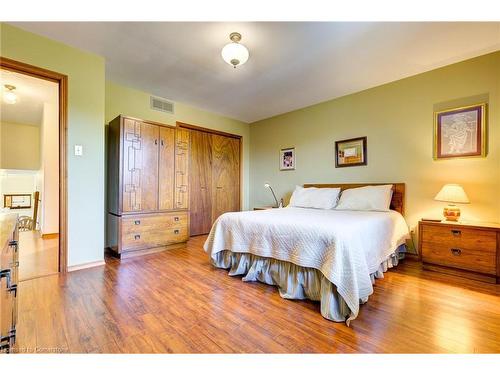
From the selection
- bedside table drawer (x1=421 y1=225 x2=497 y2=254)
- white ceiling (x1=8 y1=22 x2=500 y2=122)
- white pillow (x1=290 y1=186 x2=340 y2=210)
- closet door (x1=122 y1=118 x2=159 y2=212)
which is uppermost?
white ceiling (x1=8 y1=22 x2=500 y2=122)

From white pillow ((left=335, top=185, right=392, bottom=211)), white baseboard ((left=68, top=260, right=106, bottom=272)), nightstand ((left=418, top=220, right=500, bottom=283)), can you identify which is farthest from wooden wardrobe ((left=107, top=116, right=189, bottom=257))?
nightstand ((left=418, top=220, right=500, bottom=283))

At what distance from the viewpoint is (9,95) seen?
3.62 m

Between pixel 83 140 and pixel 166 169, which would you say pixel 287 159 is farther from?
pixel 83 140

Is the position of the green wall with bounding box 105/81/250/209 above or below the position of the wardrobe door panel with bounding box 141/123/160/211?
above

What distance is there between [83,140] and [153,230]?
139 centimetres

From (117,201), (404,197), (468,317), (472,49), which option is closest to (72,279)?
(117,201)

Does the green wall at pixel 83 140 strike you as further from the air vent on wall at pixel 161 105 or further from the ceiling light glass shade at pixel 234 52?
the ceiling light glass shade at pixel 234 52

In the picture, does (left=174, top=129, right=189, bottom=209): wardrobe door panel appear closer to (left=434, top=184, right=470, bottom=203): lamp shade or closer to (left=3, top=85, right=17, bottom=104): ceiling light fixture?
(left=3, top=85, right=17, bottom=104): ceiling light fixture

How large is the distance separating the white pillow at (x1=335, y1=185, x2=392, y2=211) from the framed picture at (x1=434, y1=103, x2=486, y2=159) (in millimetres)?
739

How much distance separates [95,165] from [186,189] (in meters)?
1.27

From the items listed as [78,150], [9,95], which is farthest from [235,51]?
Result: [9,95]

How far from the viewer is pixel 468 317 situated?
5.30 ft

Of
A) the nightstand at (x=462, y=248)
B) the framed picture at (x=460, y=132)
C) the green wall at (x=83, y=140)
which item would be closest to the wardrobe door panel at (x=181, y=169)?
the green wall at (x=83, y=140)

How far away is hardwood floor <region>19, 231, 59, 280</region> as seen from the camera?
7.97 ft
